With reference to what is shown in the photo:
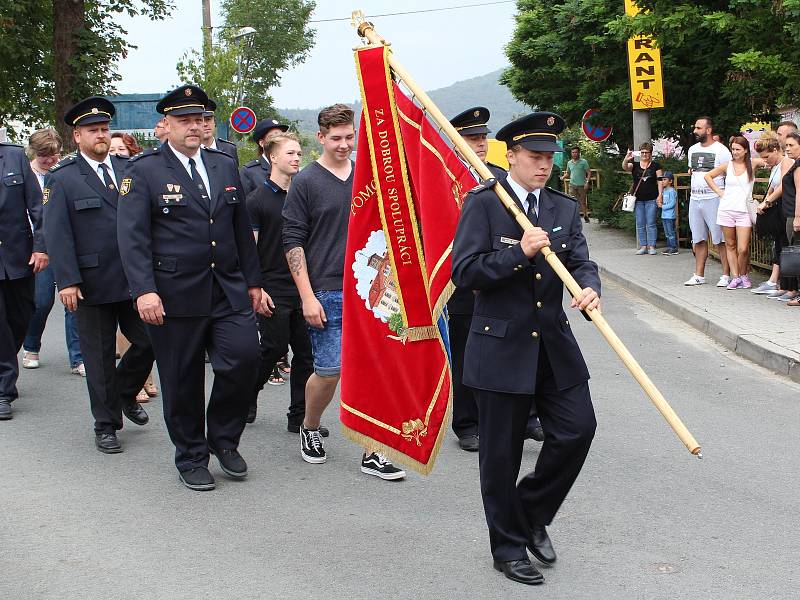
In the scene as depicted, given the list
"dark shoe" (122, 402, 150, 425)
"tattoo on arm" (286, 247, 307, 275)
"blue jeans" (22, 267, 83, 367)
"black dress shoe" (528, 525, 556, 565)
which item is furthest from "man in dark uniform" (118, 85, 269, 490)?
"blue jeans" (22, 267, 83, 367)

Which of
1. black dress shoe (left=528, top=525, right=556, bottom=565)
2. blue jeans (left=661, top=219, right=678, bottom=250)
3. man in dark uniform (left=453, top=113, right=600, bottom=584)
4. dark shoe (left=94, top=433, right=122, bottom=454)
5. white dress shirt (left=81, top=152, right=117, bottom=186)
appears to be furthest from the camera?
blue jeans (left=661, top=219, right=678, bottom=250)

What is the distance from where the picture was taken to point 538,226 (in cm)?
471

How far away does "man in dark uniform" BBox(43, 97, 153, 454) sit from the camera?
7.25m

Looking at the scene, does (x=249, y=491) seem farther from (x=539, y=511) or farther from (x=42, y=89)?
(x=42, y=89)

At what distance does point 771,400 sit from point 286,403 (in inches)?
139

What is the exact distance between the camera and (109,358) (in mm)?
7332

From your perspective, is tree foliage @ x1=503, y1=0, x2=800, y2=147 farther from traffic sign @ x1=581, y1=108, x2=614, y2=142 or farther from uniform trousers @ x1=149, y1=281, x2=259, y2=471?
uniform trousers @ x1=149, y1=281, x2=259, y2=471

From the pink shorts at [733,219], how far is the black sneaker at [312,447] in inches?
307

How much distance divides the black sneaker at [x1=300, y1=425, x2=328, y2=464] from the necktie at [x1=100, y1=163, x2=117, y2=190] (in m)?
2.12

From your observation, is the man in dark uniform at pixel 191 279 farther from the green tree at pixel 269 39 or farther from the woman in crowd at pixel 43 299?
the green tree at pixel 269 39

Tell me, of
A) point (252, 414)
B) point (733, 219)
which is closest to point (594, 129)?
point (733, 219)

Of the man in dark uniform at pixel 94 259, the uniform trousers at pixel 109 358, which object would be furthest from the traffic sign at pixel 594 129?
the uniform trousers at pixel 109 358

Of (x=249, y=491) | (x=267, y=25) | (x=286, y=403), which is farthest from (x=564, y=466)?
(x=267, y=25)

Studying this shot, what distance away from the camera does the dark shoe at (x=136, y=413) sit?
7.75m
